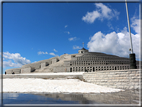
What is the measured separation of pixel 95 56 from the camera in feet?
164

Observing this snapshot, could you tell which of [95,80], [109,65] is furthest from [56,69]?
[95,80]

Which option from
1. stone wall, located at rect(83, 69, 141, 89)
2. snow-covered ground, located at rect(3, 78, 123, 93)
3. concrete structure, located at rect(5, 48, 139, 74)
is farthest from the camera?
concrete structure, located at rect(5, 48, 139, 74)

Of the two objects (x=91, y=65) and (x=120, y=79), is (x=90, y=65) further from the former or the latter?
(x=120, y=79)

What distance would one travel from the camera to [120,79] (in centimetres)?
1438

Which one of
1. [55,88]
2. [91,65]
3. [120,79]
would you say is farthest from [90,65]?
[55,88]

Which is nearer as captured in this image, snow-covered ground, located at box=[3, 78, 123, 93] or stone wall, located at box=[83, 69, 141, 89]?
snow-covered ground, located at box=[3, 78, 123, 93]

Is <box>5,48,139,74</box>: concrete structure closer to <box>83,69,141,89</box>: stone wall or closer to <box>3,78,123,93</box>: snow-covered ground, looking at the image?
<box>83,69,141,89</box>: stone wall

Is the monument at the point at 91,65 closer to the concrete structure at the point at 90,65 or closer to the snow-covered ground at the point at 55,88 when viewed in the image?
the concrete structure at the point at 90,65

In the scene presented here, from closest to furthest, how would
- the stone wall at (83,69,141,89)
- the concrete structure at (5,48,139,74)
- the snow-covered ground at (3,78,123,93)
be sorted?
the snow-covered ground at (3,78,123,93), the stone wall at (83,69,141,89), the concrete structure at (5,48,139,74)

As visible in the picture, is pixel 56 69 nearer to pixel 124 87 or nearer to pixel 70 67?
pixel 70 67

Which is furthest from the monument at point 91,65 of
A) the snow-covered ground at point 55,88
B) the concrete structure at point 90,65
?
the snow-covered ground at point 55,88

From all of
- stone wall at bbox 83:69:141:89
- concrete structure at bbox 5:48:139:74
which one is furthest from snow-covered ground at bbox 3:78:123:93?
concrete structure at bbox 5:48:139:74

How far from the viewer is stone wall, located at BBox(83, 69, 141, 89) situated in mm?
13788

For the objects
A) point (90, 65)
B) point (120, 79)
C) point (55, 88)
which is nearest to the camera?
point (55, 88)
